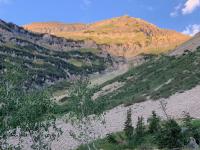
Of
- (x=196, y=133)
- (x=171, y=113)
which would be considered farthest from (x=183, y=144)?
(x=171, y=113)

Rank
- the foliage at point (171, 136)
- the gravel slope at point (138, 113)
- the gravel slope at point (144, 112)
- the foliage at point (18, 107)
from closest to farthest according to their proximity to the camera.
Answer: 1. the foliage at point (18, 107)
2. the foliage at point (171, 136)
3. the gravel slope at point (138, 113)
4. the gravel slope at point (144, 112)

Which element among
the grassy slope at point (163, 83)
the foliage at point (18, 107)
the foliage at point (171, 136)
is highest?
the grassy slope at point (163, 83)

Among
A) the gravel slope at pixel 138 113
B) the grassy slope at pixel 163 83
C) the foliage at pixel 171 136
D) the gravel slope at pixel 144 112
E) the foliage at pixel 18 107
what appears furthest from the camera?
the grassy slope at pixel 163 83

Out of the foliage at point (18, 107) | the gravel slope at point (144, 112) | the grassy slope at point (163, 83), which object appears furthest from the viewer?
the grassy slope at point (163, 83)

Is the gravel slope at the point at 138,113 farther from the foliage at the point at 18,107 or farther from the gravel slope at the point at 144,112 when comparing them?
the foliage at the point at 18,107

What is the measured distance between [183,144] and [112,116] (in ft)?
218

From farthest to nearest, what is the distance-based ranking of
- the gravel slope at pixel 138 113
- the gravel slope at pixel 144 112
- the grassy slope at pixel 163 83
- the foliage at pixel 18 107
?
the grassy slope at pixel 163 83
the gravel slope at pixel 144 112
the gravel slope at pixel 138 113
the foliage at pixel 18 107

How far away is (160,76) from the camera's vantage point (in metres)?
180

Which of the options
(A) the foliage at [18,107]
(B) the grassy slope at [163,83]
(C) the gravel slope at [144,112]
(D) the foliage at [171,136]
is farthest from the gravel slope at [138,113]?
(D) the foliage at [171,136]

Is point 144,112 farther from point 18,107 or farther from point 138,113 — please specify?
point 18,107

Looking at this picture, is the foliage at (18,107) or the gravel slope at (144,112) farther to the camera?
the gravel slope at (144,112)

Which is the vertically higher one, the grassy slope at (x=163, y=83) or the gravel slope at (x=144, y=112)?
the grassy slope at (x=163, y=83)

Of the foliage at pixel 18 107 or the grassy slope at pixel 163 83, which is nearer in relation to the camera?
the foliage at pixel 18 107

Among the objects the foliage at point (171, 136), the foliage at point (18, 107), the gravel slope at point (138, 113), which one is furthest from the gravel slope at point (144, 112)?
the foliage at point (171, 136)
